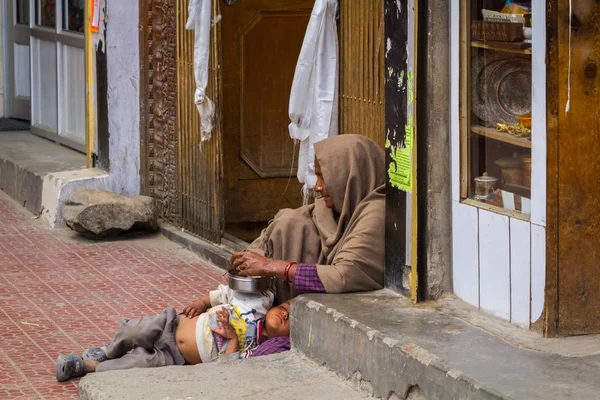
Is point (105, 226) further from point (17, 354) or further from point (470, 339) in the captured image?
point (470, 339)

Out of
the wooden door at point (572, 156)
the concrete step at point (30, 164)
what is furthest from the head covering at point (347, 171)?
the concrete step at point (30, 164)

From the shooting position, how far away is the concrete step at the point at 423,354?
3.90 metres

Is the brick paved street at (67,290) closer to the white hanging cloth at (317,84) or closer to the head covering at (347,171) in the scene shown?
the white hanging cloth at (317,84)

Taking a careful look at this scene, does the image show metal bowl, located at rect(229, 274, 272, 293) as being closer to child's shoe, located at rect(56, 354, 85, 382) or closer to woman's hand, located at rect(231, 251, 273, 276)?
woman's hand, located at rect(231, 251, 273, 276)

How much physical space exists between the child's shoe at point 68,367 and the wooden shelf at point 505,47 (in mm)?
2386

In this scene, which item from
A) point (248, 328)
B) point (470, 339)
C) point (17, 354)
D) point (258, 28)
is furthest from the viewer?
point (258, 28)

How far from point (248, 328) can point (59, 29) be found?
668 cm

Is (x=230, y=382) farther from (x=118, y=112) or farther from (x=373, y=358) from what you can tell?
(x=118, y=112)

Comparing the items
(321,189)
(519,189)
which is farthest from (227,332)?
(519,189)

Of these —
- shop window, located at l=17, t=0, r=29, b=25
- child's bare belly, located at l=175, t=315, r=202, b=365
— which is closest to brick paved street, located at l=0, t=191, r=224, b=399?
child's bare belly, located at l=175, t=315, r=202, b=365

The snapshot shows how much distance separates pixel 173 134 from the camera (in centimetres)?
877

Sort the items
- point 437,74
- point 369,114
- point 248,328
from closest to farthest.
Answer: point 437,74, point 248,328, point 369,114

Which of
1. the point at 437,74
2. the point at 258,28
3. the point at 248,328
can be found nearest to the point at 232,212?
the point at 258,28

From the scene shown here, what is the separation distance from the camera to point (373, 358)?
455 centimetres
